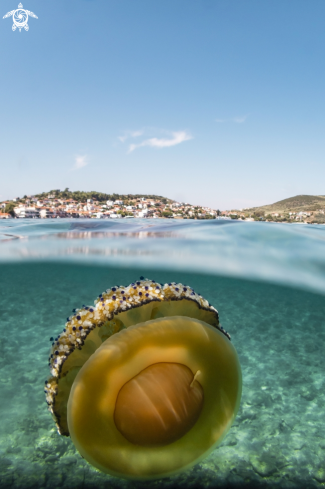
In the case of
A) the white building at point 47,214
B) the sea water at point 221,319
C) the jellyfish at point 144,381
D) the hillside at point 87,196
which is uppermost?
the hillside at point 87,196

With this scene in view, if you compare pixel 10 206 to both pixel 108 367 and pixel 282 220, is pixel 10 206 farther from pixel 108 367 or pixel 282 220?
pixel 108 367

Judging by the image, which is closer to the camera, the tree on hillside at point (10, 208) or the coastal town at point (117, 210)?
the coastal town at point (117, 210)

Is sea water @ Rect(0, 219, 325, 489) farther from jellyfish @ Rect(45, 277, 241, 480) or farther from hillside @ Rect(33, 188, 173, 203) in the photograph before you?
hillside @ Rect(33, 188, 173, 203)

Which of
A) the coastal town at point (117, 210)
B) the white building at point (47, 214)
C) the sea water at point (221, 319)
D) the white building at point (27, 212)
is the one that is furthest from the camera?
the white building at point (27, 212)

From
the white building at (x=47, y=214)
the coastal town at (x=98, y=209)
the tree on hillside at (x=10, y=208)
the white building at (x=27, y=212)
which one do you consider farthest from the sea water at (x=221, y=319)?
the tree on hillside at (x=10, y=208)

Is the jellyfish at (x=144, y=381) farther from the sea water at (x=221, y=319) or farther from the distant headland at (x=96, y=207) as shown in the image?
the distant headland at (x=96, y=207)

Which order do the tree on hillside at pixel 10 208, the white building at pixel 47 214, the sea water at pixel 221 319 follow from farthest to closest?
the tree on hillside at pixel 10 208, the white building at pixel 47 214, the sea water at pixel 221 319

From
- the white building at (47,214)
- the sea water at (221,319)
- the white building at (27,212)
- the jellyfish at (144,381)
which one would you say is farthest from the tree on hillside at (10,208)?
the jellyfish at (144,381)

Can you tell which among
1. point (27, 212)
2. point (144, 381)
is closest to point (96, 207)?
point (27, 212)

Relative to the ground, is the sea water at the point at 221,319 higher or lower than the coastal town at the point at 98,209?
lower
